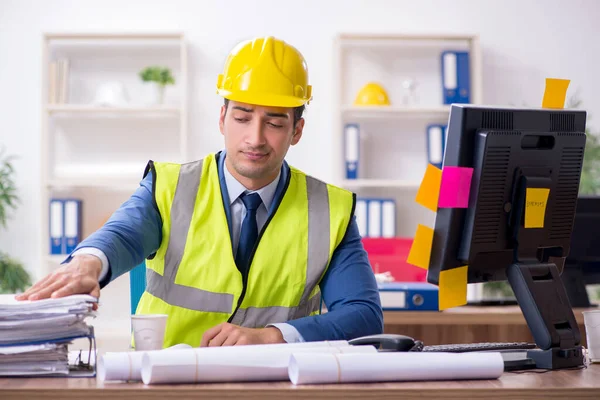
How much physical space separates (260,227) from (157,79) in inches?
109

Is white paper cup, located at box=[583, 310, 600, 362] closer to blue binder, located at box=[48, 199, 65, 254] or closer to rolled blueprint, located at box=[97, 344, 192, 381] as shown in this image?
rolled blueprint, located at box=[97, 344, 192, 381]

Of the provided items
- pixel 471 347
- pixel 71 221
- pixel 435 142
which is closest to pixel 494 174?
pixel 471 347

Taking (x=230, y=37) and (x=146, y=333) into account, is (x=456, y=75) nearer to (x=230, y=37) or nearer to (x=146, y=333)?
(x=230, y=37)

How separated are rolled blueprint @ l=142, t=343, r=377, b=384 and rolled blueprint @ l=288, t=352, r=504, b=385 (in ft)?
0.10

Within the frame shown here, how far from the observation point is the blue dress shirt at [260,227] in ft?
5.66

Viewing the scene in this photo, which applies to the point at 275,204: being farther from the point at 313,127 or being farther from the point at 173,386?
the point at 313,127

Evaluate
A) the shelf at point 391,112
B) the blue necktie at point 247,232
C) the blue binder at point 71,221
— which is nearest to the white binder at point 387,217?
the shelf at point 391,112

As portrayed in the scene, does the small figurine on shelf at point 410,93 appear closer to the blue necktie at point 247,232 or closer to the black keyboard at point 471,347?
the blue necktie at point 247,232

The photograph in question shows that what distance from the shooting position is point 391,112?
4.81 metres

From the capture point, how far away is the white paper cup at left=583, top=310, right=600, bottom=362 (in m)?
1.71

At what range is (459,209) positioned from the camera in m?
1.68

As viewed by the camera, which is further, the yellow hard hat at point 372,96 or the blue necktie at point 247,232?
the yellow hard hat at point 372,96

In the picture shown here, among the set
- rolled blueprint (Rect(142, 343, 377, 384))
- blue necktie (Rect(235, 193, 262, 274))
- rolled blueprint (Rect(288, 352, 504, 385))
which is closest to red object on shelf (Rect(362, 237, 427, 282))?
blue necktie (Rect(235, 193, 262, 274))

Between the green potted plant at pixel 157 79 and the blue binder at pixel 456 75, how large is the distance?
5.16 ft
